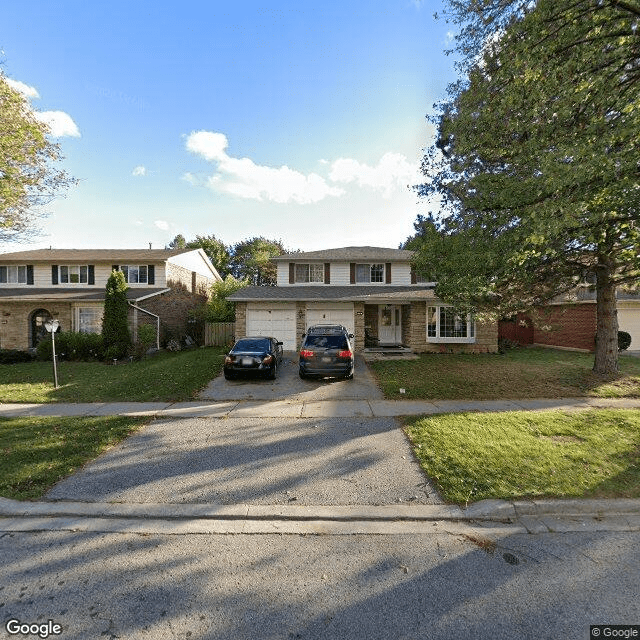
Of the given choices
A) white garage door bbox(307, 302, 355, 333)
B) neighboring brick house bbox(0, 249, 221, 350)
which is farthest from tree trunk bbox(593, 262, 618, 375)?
neighboring brick house bbox(0, 249, 221, 350)

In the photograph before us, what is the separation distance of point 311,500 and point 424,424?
3.38 metres

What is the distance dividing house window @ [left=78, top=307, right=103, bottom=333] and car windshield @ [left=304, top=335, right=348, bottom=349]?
47.2 feet

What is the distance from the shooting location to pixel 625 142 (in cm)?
577

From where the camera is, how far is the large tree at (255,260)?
4138 centimetres

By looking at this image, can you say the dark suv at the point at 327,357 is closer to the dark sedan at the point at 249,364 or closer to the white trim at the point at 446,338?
the dark sedan at the point at 249,364

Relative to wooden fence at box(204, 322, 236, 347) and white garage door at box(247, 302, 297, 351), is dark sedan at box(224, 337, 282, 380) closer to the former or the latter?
white garage door at box(247, 302, 297, 351)

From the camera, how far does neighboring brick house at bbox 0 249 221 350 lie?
18.1 meters

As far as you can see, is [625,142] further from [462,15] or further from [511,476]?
[511,476]

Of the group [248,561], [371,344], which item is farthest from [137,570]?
[371,344]

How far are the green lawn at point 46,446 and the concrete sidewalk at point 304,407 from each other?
0.67 m

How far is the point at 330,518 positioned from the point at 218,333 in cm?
1705

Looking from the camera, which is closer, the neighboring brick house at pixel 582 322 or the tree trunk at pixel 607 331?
the tree trunk at pixel 607 331

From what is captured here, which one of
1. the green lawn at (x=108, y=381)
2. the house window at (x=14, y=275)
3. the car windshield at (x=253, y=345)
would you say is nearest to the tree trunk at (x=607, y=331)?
the car windshield at (x=253, y=345)

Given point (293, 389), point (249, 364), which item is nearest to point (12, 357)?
point (249, 364)
